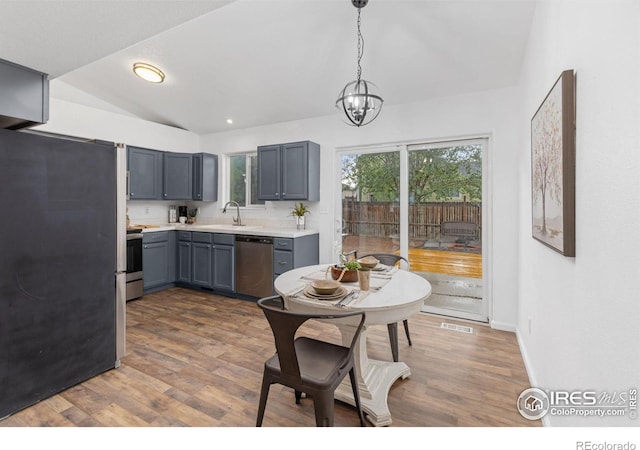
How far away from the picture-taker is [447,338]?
300cm

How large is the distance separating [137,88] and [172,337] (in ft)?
10.9

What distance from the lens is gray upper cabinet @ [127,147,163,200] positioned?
4.45 meters

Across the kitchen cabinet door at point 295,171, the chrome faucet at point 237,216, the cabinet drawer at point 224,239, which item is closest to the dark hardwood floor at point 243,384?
the cabinet drawer at point 224,239

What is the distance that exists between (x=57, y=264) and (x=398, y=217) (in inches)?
129

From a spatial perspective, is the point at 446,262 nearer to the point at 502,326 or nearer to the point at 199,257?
the point at 502,326

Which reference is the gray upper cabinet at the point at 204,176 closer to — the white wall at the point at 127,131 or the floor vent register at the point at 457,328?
the white wall at the point at 127,131

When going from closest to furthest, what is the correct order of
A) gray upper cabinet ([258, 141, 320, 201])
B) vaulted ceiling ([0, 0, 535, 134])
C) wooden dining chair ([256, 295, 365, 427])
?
wooden dining chair ([256, 295, 365, 427]), vaulted ceiling ([0, 0, 535, 134]), gray upper cabinet ([258, 141, 320, 201])

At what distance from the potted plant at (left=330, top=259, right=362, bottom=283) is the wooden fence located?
1.88m

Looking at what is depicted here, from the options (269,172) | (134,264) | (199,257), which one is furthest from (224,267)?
(269,172)

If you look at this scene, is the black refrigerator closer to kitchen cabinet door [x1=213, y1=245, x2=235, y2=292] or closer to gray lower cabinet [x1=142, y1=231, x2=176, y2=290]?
kitchen cabinet door [x1=213, y1=245, x2=235, y2=292]

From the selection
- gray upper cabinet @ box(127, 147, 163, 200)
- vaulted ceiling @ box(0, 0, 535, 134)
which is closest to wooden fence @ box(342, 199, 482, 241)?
vaulted ceiling @ box(0, 0, 535, 134)

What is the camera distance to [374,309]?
1.66 meters

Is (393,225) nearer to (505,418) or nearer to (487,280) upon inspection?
(487,280)
